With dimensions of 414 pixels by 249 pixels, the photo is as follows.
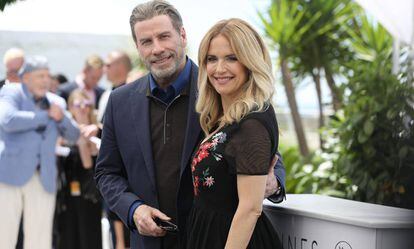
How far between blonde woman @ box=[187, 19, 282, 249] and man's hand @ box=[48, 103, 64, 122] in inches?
132

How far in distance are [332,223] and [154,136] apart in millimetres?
749

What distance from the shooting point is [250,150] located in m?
2.07

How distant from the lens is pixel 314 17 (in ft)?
37.2

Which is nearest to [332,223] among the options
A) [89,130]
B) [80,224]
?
[89,130]

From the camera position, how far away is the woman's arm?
2.07m

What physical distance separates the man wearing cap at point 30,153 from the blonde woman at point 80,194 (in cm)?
→ 25

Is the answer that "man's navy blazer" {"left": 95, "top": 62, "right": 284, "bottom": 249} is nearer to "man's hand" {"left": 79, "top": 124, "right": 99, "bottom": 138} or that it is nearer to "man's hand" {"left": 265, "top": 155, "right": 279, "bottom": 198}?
"man's hand" {"left": 265, "top": 155, "right": 279, "bottom": 198}

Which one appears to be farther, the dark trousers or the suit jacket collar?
the dark trousers

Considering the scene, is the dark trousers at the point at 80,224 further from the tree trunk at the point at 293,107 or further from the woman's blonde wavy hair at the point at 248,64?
the tree trunk at the point at 293,107

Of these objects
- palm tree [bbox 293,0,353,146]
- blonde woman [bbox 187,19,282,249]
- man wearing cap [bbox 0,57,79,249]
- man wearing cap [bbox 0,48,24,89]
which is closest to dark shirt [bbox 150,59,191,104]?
blonde woman [bbox 187,19,282,249]

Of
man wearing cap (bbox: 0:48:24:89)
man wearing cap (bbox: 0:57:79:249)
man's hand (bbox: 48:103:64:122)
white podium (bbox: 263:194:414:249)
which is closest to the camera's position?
white podium (bbox: 263:194:414:249)

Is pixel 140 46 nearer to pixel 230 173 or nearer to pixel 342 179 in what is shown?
pixel 230 173

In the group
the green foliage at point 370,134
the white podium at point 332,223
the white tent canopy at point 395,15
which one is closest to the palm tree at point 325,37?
the white tent canopy at point 395,15

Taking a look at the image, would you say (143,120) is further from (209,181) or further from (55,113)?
(55,113)
